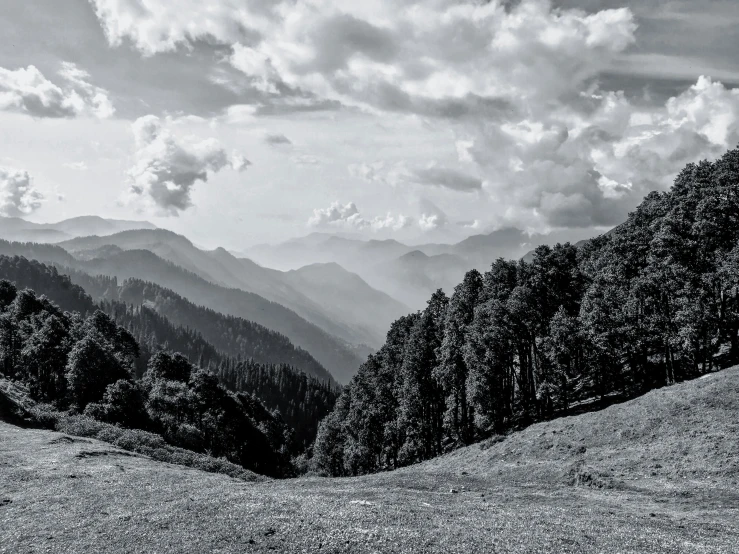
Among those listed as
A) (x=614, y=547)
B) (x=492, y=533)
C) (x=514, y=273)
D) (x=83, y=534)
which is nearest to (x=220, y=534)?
(x=83, y=534)

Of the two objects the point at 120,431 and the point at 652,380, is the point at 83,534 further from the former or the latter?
the point at 652,380

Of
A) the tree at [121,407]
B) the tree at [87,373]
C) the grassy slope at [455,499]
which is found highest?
the tree at [87,373]

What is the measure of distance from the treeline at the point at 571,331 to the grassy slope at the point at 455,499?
8189mm

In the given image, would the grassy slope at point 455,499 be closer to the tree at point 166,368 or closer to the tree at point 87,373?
the tree at point 87,373

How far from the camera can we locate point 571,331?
55.4 meters

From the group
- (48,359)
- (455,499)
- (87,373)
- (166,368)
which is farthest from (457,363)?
(48,359)

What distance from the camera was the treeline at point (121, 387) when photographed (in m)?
71.8

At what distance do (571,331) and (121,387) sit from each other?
69579 mm

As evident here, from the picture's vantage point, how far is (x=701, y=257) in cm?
5478

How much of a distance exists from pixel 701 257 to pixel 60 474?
74.0m

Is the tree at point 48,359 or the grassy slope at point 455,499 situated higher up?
→ the tree at point 48,359

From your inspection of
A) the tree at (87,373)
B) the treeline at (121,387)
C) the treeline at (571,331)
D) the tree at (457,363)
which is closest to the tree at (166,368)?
the treeline at (121,387)

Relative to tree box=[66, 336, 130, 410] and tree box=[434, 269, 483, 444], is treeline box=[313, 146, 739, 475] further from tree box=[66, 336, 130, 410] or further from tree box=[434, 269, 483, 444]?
tree box=[66, 336, 130, 410]

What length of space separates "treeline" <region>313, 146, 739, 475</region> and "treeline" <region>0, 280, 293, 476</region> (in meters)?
27.8
